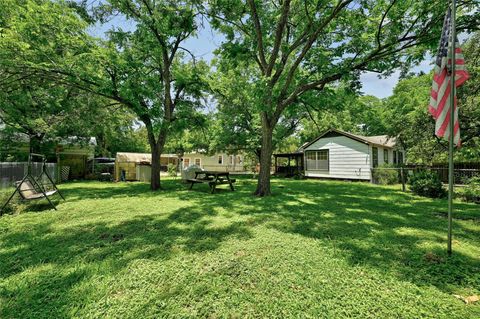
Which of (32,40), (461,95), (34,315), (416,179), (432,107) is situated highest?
(32,40)

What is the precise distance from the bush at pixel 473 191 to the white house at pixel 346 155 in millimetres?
6920

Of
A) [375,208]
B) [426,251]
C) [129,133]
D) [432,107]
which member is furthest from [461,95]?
[129,133]

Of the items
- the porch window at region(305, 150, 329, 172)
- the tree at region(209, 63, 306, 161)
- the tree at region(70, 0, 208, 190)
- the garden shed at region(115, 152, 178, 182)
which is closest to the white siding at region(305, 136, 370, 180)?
the porch window at region(305, 150, 329, 172)

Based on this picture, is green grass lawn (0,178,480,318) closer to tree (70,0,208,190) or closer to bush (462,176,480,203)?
bush (462,176,480,203)

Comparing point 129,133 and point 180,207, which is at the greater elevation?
point 129,133

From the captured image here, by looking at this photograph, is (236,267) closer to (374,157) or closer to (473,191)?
(473,191)

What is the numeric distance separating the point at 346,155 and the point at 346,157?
0.16 m

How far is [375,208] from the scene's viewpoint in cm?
704

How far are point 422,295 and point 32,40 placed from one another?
12.5 meters

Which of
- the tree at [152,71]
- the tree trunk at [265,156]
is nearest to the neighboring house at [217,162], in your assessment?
the tree at [152,71]

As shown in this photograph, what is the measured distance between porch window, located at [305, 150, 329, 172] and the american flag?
1512 centimetres

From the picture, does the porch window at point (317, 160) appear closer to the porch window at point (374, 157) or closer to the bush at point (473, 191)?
the porch window at point (374, 157)

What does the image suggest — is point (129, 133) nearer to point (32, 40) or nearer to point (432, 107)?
point (32, 40)

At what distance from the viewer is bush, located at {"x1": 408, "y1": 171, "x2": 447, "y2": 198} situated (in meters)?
9.05
